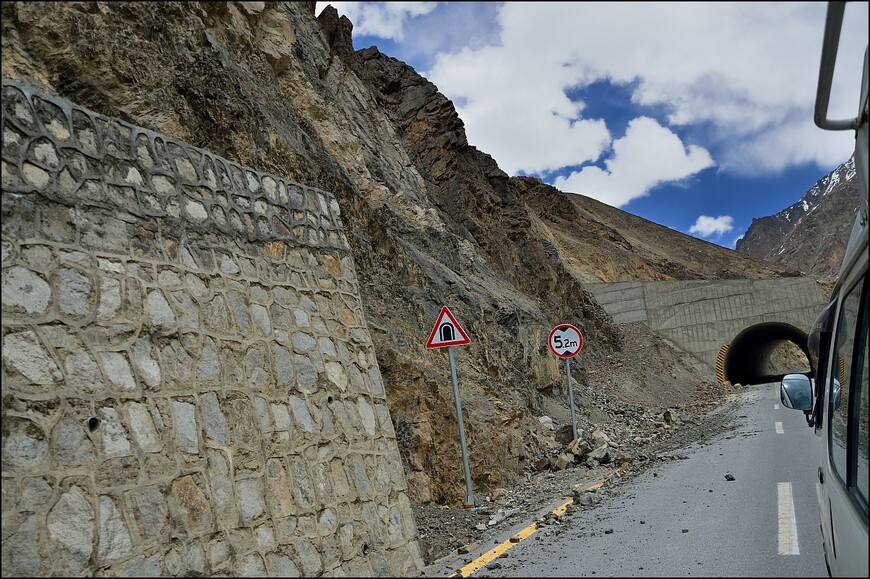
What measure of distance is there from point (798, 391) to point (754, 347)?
3998 cm

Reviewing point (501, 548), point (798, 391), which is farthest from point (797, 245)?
point (798, 391)

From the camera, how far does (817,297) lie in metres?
33.4

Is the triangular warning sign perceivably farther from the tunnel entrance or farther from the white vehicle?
the tunnel entrance

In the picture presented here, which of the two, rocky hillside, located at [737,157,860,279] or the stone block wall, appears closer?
the stone block wall

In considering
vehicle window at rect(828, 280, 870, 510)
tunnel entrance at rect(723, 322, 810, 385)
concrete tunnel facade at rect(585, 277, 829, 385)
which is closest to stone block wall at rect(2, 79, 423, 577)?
vehicle window at rect(828, 280, 870, 510)

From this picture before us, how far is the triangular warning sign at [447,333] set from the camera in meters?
8.60

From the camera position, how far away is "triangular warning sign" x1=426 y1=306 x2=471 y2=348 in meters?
8.60

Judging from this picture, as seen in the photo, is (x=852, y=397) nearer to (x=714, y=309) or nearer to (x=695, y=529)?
(x=695, y=529)

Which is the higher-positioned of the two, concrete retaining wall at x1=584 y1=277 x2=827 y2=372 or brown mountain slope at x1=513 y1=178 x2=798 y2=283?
brown mountain slope at x1=513 y1=178 x2=798 y2=283

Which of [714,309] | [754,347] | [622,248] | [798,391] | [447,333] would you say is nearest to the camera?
[798,391]

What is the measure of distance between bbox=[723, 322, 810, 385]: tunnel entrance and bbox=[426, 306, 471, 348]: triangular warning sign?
992 inches

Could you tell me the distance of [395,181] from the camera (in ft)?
61.4

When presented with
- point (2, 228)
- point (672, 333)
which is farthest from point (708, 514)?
point (672, 333)

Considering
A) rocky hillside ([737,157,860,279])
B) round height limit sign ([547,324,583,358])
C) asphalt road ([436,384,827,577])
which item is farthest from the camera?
rocky hillside ([737,157,860,279])
